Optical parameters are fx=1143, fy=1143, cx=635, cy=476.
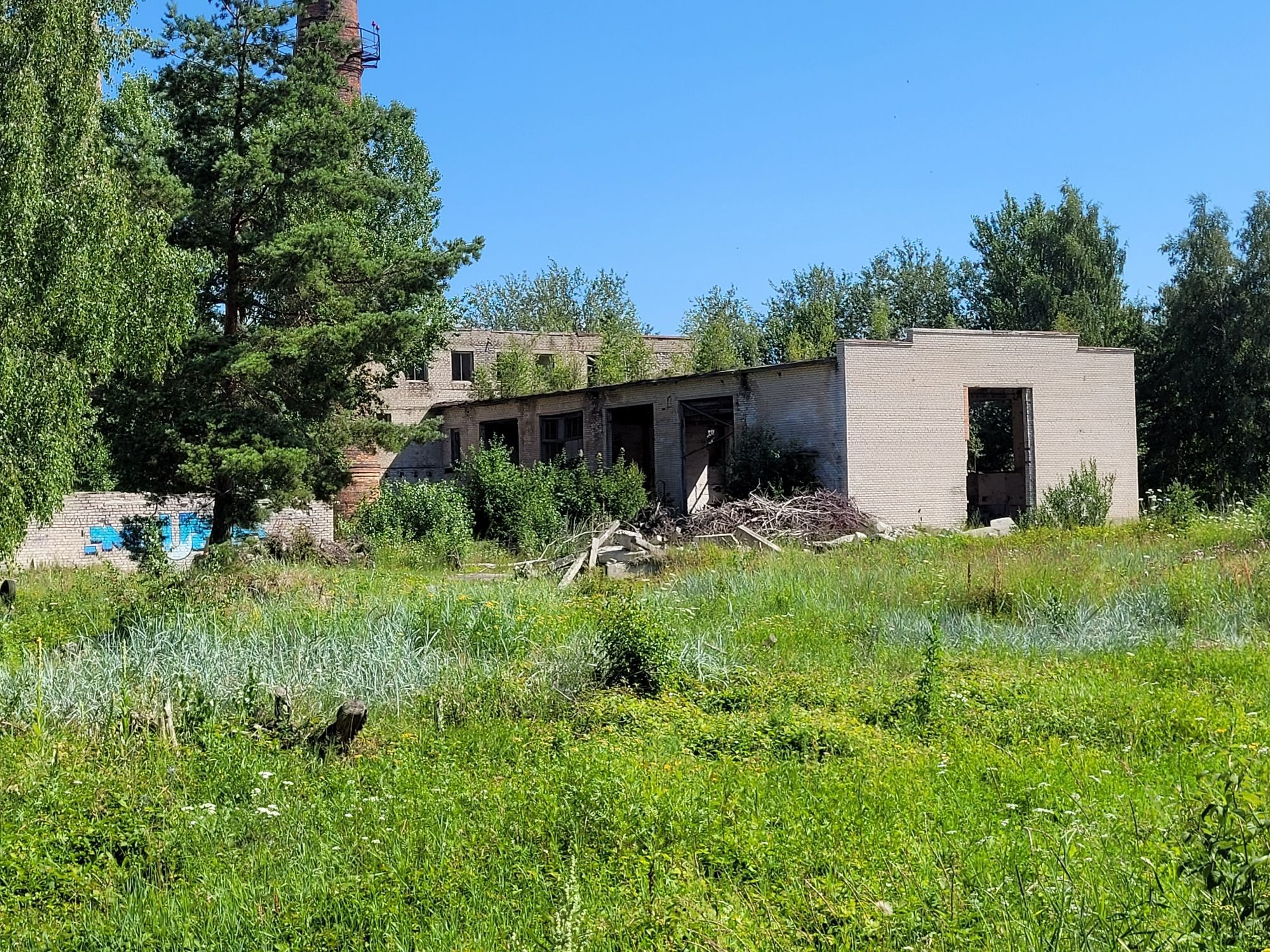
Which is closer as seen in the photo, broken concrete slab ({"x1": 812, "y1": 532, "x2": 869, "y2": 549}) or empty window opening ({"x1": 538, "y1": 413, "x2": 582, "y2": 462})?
broken concrete slab ({"x1": 812, "y1": 532, "x2": 869, "y2": 549})

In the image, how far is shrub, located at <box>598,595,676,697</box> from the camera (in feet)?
29.8

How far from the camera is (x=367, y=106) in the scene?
21797mm

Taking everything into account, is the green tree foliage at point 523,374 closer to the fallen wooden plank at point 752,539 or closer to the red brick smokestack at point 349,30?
the red brick smokestack at point 349,30

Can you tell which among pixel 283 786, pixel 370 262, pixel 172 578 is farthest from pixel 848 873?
pixel 370 262

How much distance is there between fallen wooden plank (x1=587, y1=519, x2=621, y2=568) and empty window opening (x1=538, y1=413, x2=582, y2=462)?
11.1m

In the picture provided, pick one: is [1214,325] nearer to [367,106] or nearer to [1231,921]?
[367,106]

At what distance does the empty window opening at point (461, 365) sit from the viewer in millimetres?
49969

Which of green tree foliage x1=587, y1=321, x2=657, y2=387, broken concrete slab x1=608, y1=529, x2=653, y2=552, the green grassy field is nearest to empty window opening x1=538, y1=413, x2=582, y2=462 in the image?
green tree foliage x1=587, y1=321, x2=657, y2=387

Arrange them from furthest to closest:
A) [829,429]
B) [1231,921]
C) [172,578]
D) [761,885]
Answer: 1. [829,429]
2. [172,578]
3. [761,885]
4. [1231,921]

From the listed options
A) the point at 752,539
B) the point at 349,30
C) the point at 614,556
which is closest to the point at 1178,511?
the point at 752,539

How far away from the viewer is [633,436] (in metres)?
36.2

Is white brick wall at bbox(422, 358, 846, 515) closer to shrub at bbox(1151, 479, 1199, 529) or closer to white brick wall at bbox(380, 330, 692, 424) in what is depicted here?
shrub at bbox(1151, 479, 1199, 529)

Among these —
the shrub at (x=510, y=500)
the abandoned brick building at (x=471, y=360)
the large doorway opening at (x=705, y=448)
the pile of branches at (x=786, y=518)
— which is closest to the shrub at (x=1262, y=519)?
the pile of branches at (x=786, y=518)

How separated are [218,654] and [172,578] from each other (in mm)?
3036
